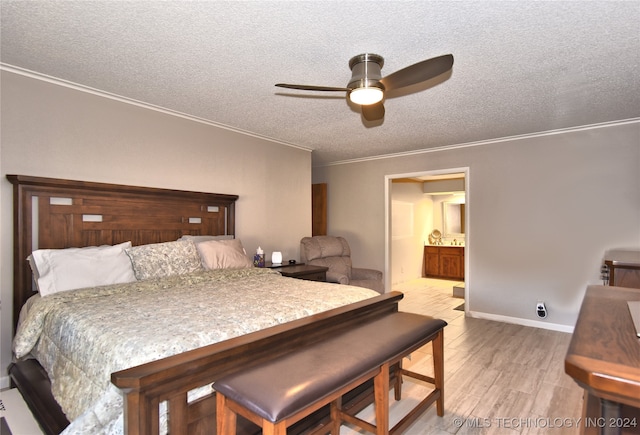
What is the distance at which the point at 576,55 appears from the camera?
231cm

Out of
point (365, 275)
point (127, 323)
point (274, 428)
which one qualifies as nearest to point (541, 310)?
point (365, 275)

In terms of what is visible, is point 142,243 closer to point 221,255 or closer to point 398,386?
point 221,255

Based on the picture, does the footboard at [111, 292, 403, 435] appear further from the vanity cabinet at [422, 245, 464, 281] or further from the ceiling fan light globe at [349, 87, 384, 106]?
the vanity cabinet at [422, 245, 464, 281]

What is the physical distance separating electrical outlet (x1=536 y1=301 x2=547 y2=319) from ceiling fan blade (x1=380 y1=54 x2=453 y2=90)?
366cm

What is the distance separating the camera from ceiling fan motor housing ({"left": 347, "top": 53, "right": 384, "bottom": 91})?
221 cm

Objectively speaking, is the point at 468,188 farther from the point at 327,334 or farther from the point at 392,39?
the point at 327,334

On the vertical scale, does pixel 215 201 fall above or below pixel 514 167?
below

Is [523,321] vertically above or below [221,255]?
below

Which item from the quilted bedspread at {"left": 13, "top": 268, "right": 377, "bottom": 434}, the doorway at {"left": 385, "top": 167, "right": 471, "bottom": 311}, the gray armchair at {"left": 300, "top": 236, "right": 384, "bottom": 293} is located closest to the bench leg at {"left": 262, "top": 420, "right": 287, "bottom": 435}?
the quilted bedspread at {"left": 13, "top": 268, "right": 377, "bottom": 434}

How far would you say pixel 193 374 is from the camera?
4.88 feet

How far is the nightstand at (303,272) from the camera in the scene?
3.96 metres

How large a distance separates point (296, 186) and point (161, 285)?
9.14 feet

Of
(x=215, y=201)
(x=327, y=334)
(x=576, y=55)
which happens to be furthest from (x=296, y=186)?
(x=576, y=55)

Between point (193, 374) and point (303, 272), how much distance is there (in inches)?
99.6
